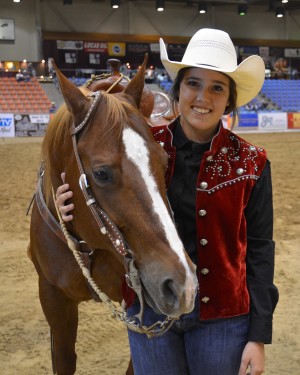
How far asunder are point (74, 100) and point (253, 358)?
3.45 feet

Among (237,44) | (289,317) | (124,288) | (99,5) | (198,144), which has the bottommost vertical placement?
(289,317)

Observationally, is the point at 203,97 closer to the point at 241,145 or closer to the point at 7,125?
the point at 241,145

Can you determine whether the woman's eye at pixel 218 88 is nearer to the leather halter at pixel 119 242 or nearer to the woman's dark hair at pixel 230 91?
the woman's dark hair at pixel 230 91

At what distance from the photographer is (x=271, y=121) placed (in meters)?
16.8

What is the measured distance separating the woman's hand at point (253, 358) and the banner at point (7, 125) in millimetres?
13578

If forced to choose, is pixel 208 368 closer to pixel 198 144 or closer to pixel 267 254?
pixel 267 254

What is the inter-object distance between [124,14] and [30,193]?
2120 cm

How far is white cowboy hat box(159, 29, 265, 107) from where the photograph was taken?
1606mm

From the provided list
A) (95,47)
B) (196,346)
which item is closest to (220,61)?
(196,346)

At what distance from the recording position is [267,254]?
1656 millimetres

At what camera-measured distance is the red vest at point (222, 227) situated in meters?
1.60

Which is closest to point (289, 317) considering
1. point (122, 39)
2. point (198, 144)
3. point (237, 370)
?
point (237, 370)

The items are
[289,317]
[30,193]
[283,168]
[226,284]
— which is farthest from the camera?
[283,168]

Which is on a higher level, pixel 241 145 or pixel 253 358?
pixel 241 145
